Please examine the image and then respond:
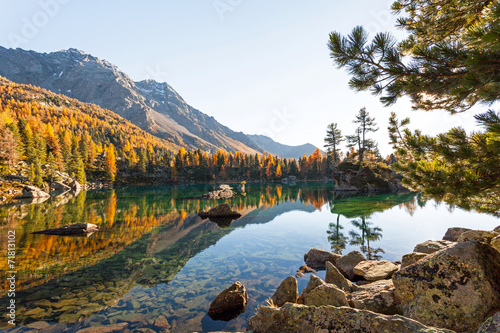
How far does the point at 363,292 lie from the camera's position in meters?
7.26

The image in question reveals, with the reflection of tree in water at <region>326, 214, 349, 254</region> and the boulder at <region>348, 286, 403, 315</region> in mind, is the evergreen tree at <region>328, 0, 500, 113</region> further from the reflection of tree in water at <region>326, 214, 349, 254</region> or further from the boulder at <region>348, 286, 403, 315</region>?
the reflection of tree in water at <region>326, 214, 349, 254</region>

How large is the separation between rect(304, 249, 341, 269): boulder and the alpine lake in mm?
1022

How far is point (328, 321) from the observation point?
3.97 metres

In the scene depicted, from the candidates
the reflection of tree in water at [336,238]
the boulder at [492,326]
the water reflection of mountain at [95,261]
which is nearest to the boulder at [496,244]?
the boulder at [492,326]

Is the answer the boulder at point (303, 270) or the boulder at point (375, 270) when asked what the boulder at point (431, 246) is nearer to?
the boulder at point (375, 270)

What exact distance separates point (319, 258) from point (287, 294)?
591 centimetres

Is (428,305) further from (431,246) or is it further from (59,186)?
(59,186)

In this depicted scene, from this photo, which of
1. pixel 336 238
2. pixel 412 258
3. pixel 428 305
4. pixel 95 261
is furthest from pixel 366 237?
pixel 95 261

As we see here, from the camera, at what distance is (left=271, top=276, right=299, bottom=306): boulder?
8398 mm

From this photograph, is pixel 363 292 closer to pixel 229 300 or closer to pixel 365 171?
pixel 229 300

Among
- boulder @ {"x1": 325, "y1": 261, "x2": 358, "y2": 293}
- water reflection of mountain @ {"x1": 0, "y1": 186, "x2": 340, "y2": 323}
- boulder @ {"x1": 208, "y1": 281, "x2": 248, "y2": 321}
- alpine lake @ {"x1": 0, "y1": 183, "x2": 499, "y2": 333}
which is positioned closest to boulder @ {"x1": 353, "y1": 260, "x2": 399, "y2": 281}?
boulder @ {"x1": 325, "y1": 261, "x2": 358, "y2": 293}

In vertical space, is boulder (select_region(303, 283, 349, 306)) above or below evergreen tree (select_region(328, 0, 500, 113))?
below

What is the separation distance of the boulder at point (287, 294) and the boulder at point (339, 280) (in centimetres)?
182

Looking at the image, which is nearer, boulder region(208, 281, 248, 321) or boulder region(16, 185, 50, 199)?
boulder region(208, 281, 248, 321)
